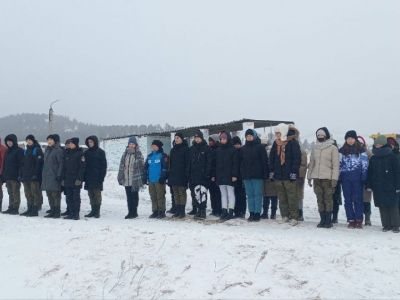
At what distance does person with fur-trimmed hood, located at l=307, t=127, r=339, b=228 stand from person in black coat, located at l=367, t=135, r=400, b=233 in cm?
83

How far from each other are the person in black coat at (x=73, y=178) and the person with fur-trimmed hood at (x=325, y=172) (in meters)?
5.55

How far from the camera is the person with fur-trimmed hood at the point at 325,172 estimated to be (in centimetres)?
918

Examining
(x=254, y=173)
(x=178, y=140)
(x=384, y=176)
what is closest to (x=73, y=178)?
(x=178, y=140)

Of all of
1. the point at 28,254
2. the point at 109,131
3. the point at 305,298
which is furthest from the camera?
the point at 109,131

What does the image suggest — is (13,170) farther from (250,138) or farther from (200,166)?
(250,138)

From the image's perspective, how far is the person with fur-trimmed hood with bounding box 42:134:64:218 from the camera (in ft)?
35.5

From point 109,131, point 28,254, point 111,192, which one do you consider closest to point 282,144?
point 28,254

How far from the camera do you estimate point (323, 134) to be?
9.48m

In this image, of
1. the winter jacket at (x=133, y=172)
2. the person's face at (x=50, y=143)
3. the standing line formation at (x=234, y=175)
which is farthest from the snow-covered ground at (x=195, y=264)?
the person's face at (x=50, y=143)

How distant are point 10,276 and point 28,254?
801mm

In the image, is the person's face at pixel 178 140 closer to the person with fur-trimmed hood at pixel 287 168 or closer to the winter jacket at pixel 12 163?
the person with fur-trimmed hood at pixel 287 168

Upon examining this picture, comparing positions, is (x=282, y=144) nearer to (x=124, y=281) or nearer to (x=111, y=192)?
(x=124, y=281)

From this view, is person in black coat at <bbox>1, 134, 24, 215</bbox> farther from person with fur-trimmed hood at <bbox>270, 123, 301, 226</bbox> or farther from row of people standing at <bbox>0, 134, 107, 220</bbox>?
person with fur-trimmed hood at <bbox>270, 123, 301, 226</bbox>

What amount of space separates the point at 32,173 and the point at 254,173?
5.84 metres
